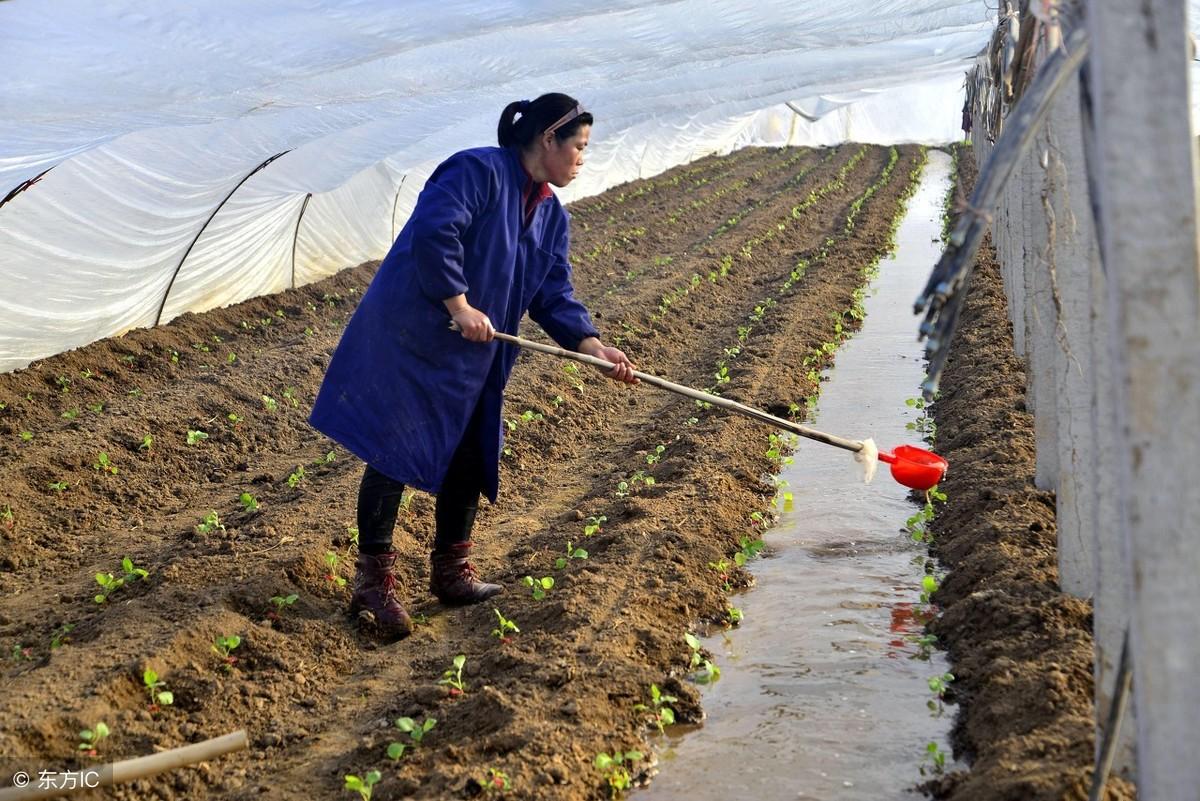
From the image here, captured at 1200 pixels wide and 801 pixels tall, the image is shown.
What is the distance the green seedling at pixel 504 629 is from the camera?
3984mm

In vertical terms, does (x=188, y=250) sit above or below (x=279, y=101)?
below

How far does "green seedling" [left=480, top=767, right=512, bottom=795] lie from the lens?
295cm

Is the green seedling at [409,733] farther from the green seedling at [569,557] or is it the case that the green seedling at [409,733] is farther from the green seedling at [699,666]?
the green seedling at [569,557]

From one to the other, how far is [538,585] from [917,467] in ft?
4.57

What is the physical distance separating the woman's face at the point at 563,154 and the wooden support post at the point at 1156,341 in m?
2.16

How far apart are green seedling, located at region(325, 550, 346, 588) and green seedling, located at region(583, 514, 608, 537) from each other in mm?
996

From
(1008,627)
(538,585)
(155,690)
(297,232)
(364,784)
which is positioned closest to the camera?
(364,784)

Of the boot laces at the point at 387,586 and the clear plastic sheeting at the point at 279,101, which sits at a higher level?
the clear plastic sheeting at the point at 279,101

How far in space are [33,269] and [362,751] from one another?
5.05m

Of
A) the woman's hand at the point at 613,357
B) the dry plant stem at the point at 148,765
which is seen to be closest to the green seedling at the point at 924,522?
the woman's hand at the point at 613,357

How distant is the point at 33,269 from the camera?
7.26m

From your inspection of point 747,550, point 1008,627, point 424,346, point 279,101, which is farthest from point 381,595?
point 279,101

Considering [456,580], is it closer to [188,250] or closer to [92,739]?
[92,739]

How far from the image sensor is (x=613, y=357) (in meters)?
4.18
